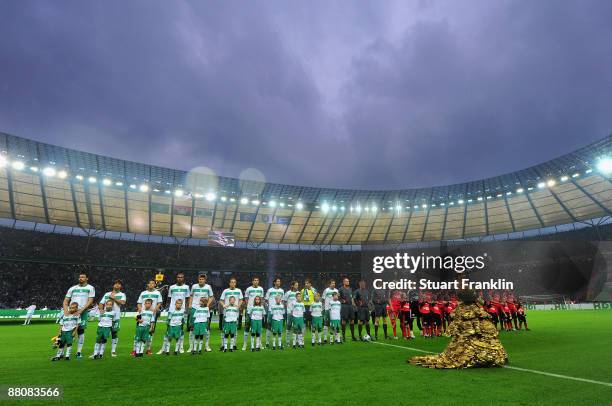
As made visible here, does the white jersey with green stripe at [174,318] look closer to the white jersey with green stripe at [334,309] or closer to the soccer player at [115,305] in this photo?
the soccer player at [115,305]

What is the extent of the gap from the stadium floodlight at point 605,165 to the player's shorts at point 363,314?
106 ft

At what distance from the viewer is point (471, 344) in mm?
7398

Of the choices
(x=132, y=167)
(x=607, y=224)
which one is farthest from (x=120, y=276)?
(x=607, y=224)

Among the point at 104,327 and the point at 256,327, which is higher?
the point at 104,327

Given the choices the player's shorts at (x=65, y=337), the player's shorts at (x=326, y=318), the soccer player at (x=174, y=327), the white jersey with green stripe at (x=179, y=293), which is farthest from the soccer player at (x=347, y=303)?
the player's shorts at (x=65, y=337)

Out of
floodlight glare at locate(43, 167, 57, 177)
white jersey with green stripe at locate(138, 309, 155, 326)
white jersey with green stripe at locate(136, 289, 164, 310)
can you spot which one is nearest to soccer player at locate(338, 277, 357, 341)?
white jersey with green stripe at locate(136, 289, 164, 310)

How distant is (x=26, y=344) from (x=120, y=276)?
29.6 meters

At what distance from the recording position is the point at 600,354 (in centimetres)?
894

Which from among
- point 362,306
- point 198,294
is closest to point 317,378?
point 198,294

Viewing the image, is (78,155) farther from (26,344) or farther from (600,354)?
(600,354)

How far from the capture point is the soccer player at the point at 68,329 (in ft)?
29.5

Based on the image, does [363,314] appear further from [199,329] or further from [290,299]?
[199,329]

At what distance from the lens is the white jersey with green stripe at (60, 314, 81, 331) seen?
354 inches

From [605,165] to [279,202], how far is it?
111ft
